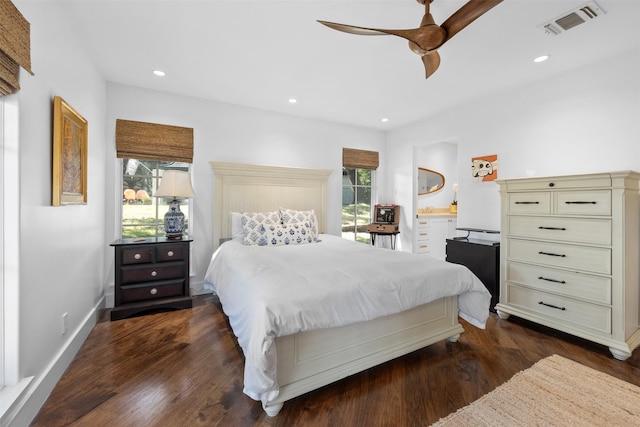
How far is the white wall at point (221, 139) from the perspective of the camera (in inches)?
128

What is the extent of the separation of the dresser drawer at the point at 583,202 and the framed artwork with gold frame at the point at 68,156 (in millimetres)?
3846

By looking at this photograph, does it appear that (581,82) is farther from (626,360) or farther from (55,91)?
(55,91)

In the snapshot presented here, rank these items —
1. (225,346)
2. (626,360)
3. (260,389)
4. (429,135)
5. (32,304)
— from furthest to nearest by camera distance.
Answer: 1. (429,135)
2. (225,346)
3. (626,360)
4. (32,304)
5. (260,389)

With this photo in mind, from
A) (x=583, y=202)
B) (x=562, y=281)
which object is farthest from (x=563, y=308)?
(x=583, y=202)

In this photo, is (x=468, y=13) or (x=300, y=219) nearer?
(x=468, y=13)

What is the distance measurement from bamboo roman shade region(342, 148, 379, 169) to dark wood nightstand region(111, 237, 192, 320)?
277cm

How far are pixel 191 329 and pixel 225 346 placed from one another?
0.52 m

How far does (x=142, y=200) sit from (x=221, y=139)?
Answer: 1.22m

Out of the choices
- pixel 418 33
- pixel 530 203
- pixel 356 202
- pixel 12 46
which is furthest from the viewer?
pixel 356 202

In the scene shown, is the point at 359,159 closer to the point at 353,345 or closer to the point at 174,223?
the point at 174,223

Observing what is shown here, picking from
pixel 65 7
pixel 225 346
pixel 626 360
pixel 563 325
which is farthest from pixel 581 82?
pixel 65 7

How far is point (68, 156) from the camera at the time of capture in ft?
6.66

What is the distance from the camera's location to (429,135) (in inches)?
171

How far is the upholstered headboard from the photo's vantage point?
12.0 feet
